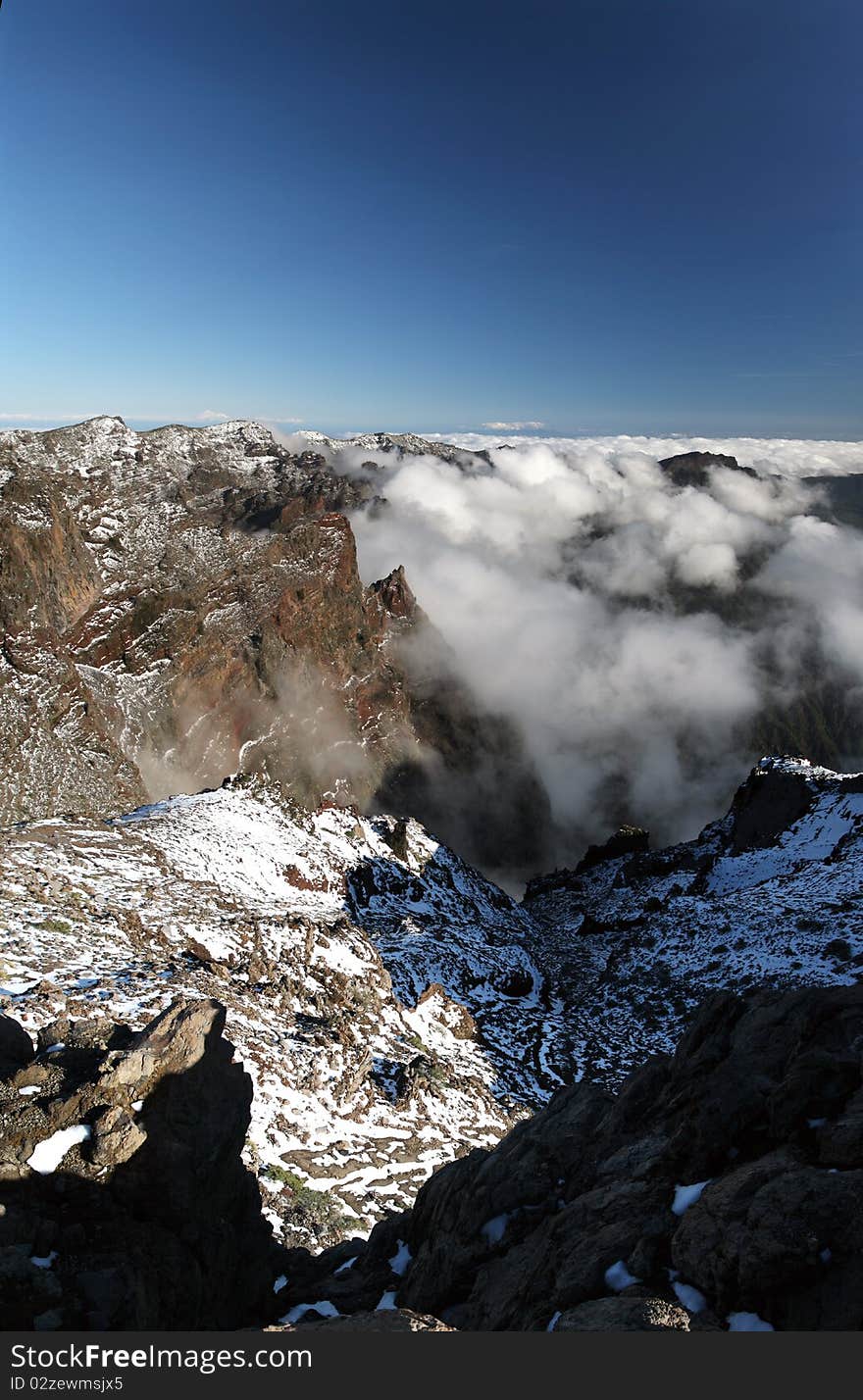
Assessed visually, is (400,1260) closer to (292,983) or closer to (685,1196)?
(685,1196)

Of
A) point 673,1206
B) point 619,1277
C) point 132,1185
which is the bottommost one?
point 132,1185

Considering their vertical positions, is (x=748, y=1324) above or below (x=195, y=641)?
above

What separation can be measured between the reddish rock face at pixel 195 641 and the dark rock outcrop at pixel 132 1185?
5621 cm

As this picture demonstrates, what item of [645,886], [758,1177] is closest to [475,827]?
[645,886]

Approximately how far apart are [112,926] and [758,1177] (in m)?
19.3

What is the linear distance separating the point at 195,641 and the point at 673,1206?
119 meters

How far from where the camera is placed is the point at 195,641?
379 ft

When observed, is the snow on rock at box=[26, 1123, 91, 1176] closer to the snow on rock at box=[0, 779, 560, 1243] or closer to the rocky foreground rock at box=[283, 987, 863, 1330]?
the snow on rock at box=[0, 779, 560, 1243]

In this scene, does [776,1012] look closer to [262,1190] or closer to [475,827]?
[262,1190]

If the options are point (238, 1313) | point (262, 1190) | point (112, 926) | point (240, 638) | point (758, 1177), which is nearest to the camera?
point (758, 1177)

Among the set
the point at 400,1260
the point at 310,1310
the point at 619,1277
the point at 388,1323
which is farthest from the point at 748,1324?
the point at 400,1260

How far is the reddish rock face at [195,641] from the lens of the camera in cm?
7094

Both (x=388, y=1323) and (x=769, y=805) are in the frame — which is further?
(x=769, y=805)

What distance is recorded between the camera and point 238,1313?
10.0 meters
